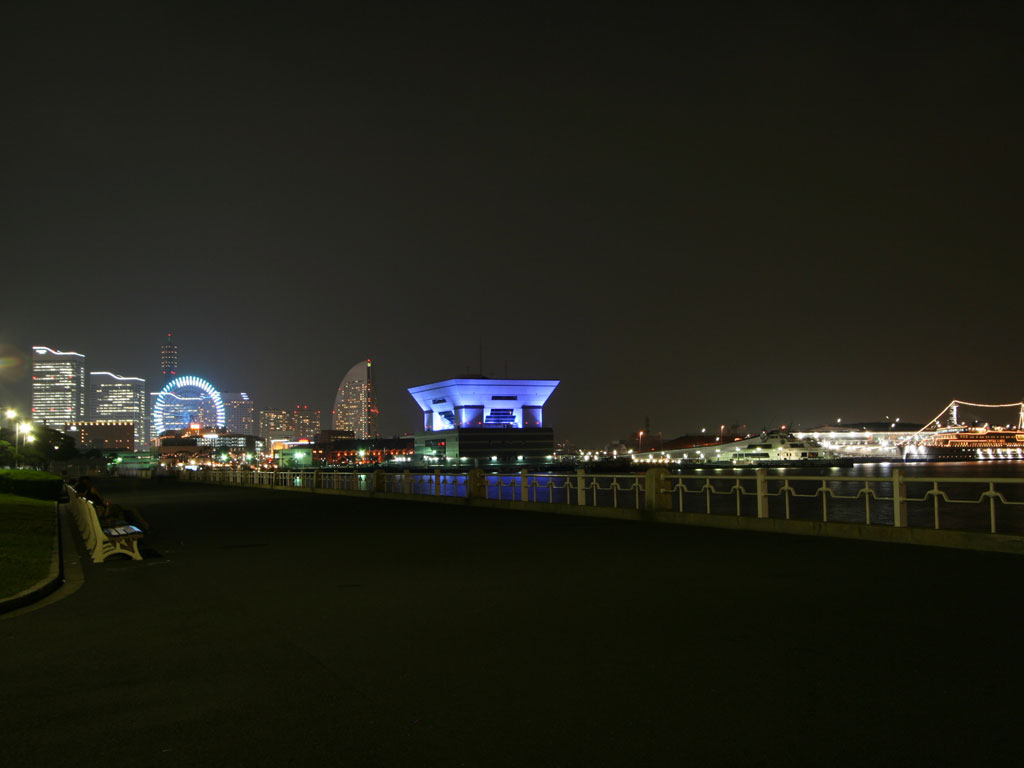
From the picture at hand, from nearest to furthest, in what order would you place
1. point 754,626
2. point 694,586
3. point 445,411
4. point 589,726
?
1. point 589,726
2. point 754,626
3. point 694,586
4. point 445,411

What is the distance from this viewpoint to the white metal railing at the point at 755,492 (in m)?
14.6


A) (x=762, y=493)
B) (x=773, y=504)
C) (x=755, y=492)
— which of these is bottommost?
(x=773, y=504)

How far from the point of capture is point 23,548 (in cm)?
1452

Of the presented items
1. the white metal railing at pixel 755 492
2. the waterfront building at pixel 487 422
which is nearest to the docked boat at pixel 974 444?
the waterfront building at pixel 487 422

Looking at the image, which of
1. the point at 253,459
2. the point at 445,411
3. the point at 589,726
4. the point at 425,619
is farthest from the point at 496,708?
the point at 253,459

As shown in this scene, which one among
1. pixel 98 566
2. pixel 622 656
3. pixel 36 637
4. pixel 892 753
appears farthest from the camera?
pixel 98 566

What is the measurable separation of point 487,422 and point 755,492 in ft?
488

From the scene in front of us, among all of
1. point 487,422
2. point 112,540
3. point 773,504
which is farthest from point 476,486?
point 487,422

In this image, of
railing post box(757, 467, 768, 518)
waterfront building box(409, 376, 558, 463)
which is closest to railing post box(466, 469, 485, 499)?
railing post box(757, 467, 768, 518)

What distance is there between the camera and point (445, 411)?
588 feet

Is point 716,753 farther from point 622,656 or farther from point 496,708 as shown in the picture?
point 622,656

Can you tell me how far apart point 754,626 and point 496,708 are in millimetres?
3152

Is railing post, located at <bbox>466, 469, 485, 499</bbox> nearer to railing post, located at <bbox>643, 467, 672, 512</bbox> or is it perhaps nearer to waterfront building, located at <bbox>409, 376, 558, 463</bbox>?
railing post, located at <bbox>643, 467, 672, 512</bbox>

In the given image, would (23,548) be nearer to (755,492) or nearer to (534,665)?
(534,665)
